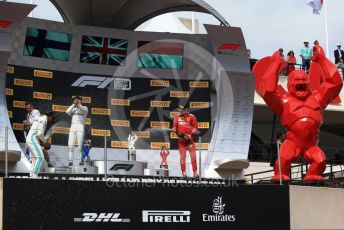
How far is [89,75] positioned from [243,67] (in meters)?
3.38

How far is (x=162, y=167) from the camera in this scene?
49.4ft

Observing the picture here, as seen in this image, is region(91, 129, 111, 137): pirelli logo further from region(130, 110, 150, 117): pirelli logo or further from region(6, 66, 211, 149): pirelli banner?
region(130, 110, 150, 117): pirelli logo

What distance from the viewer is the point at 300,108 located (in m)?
15.5

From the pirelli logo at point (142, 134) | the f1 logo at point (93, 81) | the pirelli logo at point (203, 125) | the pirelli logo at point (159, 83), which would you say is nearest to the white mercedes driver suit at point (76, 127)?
the f1 logo at point (93, 81)

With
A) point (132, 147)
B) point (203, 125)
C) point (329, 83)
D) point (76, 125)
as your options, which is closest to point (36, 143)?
point (76, 125)

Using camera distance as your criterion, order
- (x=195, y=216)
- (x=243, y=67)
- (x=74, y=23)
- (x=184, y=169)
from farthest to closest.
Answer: (x=74, y=23)
(x=243, y=67)
(x=184, y=169)
(x=195, y=216)

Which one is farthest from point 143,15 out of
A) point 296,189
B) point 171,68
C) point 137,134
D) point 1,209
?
point 1,209

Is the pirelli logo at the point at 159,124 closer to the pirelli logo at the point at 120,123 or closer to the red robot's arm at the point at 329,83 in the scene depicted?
the pirelli logo at the point at 120,123

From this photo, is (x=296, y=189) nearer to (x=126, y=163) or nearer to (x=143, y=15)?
(x=126, y=163)

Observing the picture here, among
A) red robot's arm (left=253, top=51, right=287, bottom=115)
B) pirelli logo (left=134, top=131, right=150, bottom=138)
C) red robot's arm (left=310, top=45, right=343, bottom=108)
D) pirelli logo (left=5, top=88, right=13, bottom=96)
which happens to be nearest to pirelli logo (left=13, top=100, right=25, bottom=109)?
pirelli logo (left=5, top=88, right=13, bottom=96)

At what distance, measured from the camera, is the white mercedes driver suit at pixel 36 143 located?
A: 513 inches

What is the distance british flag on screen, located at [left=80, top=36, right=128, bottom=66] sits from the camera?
58.3 ft

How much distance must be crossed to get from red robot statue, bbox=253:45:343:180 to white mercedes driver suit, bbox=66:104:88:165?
3.53 m

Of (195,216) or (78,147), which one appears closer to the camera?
(195,216)
